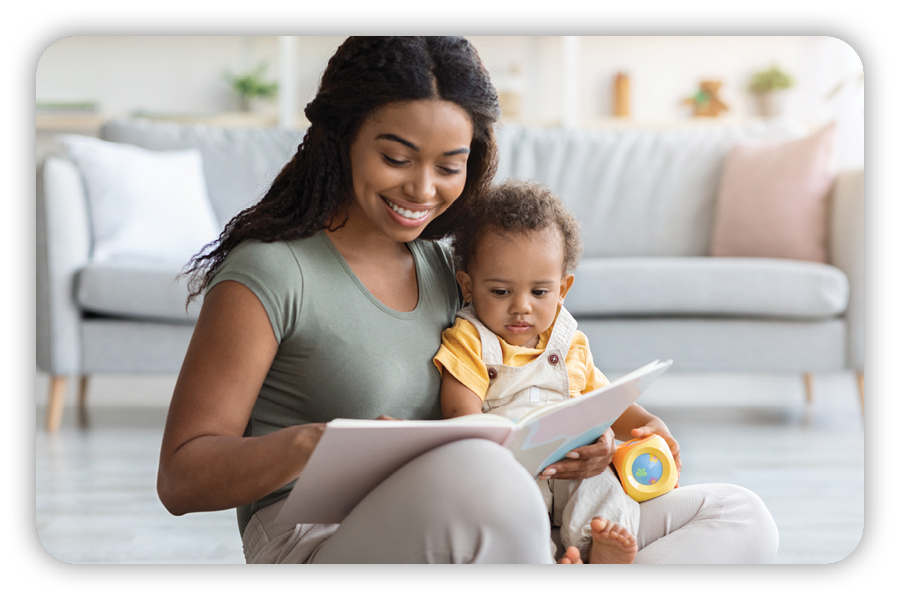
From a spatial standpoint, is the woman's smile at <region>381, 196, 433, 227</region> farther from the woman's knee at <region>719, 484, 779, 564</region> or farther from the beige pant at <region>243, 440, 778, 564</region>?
the woman's knee at <region>719, 484, 779, 564</region>

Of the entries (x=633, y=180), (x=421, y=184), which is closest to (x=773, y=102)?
(x=633, y=180)

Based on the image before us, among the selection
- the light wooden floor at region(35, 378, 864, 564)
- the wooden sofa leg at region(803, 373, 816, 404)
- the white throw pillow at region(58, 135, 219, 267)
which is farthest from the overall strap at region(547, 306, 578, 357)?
the wooden sofa leg at region(803, 373, 816, 404)

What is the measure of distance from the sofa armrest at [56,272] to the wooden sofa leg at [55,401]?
3 cm

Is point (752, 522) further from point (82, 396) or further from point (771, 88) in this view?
point (771, 88)

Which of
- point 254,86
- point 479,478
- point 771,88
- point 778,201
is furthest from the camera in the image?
point 771,88

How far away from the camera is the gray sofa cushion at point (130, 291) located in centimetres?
251

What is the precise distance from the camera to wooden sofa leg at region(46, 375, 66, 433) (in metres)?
2.54

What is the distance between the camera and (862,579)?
1.07 metres

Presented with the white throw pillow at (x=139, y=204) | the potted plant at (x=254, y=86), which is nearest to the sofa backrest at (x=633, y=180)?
the white throw pillow at (x=139, y=204)

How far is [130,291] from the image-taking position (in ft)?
8.25

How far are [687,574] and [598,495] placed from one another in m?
0.14

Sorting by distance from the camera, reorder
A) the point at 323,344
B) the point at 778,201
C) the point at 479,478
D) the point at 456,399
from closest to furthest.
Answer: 1. the point at 479,478
2. the point at 323,344
3. the point at 456,399
4. the point at 778,201

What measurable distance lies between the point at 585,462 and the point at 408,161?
0.41m
